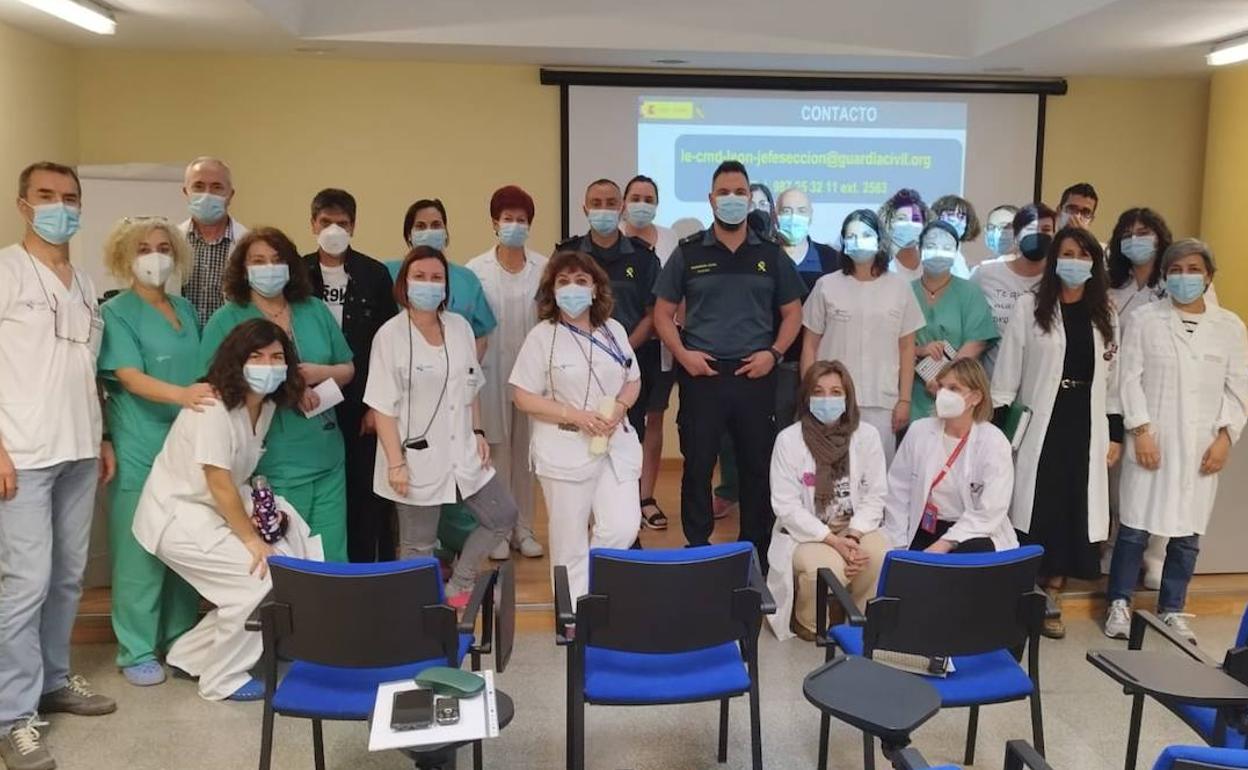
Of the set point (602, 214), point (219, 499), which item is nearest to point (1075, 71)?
point (602, 214)

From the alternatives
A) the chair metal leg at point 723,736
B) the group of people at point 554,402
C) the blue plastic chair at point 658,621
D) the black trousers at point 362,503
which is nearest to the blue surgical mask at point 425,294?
the group of people at point 554,402

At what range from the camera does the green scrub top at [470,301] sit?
4.07 metres

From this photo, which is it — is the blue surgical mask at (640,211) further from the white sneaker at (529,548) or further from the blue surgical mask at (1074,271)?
the blue surgical mask at (1074,271)

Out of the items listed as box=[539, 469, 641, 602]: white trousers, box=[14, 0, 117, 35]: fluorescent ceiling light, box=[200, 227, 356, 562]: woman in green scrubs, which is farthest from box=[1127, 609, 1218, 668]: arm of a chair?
box=[14, 0, 117, 35]: fluorescent ceiling light

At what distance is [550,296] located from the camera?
3570mm

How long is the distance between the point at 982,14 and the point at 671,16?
188cm

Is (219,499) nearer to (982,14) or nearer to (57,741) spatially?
(57,741)

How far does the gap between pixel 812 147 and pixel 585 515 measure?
378cm

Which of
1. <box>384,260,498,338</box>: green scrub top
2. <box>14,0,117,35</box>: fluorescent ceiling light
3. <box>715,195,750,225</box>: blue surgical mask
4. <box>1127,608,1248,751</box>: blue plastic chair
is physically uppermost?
<box>14,0,117,35</box>: fluorescent ceiling light

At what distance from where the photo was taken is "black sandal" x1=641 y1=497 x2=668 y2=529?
4.79 m

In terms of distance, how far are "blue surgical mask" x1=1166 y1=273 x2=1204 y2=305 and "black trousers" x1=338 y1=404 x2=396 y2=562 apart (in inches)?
126

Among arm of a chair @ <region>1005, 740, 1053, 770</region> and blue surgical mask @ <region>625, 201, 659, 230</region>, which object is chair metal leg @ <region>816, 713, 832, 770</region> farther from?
blue surgical mask @ <region>625, 201, 659, 230</region>

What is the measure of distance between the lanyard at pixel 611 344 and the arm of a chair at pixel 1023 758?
6.85 ft

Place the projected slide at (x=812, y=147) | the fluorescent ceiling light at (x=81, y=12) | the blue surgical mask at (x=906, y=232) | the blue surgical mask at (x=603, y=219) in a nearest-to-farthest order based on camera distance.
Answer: the blue surgical mask at (x=603, y=219)
the blue surgical mask at (x=906, y=232)
the fluorescent ceiling light at (x=81, y=12)
the projected slide at (x=812, y=147)
